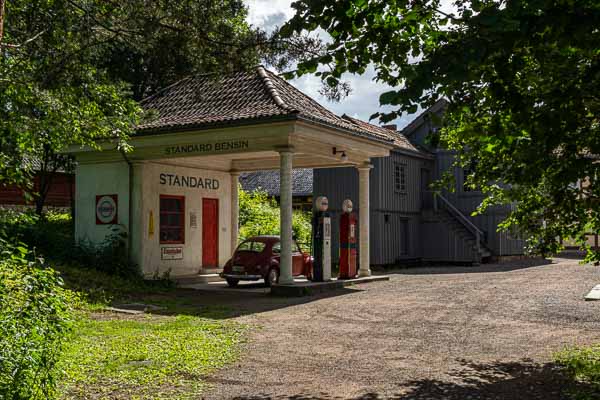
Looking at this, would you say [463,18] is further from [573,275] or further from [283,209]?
[573,275]

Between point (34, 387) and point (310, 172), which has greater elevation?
point (310, 172)

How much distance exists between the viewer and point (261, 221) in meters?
27.8

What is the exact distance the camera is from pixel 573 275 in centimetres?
2145

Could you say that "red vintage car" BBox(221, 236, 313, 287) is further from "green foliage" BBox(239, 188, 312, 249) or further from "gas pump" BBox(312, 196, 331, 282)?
"green foliage" BBox(239, 188, 312, 249)

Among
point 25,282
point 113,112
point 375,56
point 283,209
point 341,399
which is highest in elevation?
point 113,112

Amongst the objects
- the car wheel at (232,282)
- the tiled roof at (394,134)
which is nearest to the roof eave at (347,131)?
the car wheel at (232,282)

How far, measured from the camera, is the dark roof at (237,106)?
15.9 m

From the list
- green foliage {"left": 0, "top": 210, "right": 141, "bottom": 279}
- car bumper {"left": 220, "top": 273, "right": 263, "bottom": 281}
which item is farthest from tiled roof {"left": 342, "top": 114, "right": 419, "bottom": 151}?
green foliage {"left": 0, "top": 210, "right": 141, "bottom": 279}

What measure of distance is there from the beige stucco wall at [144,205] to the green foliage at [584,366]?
12164 mm

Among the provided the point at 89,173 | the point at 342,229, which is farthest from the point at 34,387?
the point at 89,173

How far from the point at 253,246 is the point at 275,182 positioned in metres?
20.9

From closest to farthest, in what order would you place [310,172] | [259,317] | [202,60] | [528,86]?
[528,86], [202,60], [259,317], [310,172]

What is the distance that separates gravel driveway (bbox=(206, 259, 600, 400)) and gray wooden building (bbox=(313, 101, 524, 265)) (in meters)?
11.3

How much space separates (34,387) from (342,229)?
42.9 feet
